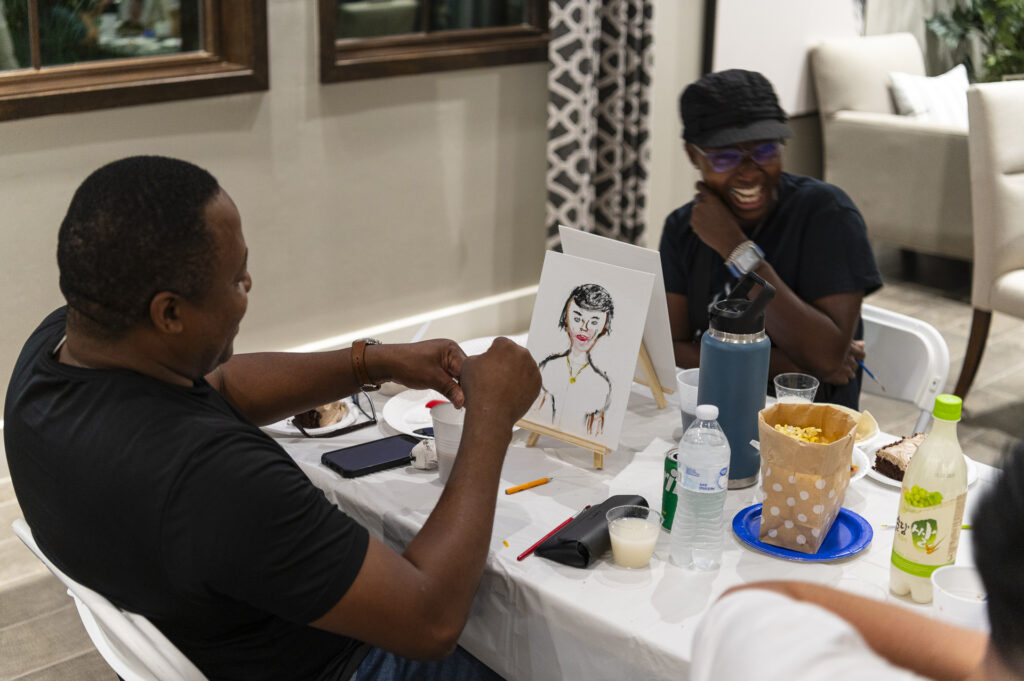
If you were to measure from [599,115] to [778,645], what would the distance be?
3.57m

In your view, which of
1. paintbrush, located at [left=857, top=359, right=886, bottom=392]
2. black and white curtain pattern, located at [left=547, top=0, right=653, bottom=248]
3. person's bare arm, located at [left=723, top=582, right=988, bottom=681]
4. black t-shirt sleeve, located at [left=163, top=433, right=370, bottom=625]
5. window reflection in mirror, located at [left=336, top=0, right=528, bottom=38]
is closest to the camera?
person's bare arm, located at [left=723, top=582, right=988, bottom=681]

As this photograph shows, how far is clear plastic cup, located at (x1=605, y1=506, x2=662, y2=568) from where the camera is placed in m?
1.33

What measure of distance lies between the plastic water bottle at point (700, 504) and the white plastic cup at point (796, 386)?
0.40m

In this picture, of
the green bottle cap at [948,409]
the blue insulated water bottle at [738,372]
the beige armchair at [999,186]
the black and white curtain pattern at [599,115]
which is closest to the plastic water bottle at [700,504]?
the blue insulated water bottle at [738,372]

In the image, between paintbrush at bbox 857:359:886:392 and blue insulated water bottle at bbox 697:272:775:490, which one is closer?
blue insulated water bottle at bbox 697:272:775:490

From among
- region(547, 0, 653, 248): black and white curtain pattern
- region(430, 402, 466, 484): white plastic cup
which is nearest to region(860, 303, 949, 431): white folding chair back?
region(430, 402, 466, 484): white plastic cup

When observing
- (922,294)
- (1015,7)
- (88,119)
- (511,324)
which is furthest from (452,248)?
(1015,7)

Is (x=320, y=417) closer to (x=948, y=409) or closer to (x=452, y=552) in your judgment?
(x=452, y=552)

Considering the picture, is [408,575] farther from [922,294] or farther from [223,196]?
[922,294]

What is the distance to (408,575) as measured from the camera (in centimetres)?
117

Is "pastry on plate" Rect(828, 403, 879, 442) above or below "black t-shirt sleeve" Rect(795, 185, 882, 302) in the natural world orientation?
below

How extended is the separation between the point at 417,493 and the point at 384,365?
0.73ft

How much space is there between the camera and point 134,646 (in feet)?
3.68

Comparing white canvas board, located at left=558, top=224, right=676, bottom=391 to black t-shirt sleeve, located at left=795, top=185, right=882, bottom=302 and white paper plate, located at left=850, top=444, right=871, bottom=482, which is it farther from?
black t-shirt sleeve, located at left=795, top=185, right=882, bottom=302
